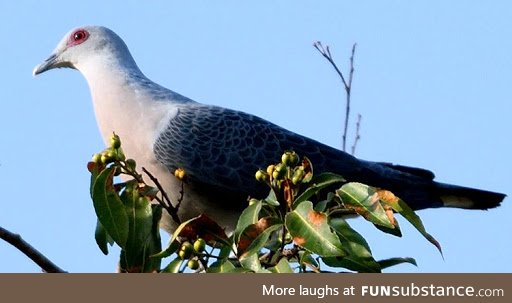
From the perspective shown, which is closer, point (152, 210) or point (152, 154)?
point (152, 210)

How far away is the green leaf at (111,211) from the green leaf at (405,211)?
1052mm

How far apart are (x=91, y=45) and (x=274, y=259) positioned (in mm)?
3552

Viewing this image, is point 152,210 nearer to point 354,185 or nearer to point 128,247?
point 128,247

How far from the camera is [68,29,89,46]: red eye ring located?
25.8 feet

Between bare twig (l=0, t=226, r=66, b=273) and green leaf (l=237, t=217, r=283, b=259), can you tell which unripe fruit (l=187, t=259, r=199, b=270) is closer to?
green leaf (l=237, t=217, r=283, b=259)

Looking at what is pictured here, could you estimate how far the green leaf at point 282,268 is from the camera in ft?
14.4

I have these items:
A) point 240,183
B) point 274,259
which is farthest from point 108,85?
point 274,259

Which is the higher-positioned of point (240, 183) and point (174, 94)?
point (174, 94)

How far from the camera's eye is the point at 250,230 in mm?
4520

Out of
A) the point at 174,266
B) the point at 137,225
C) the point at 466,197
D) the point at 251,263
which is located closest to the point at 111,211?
the point at 137,225

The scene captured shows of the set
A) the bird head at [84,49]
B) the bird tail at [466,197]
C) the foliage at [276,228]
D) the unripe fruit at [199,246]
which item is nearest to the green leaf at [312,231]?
the foliage at [276,228]
